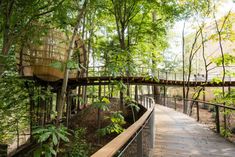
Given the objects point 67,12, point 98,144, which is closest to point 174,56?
point 98,144

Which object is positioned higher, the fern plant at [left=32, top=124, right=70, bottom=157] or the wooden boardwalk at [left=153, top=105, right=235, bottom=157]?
the fern plant at [left=32, top=124, right=70, bottom=157]

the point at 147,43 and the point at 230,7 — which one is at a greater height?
the point at 230,7

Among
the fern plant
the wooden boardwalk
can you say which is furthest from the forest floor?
the fern plant

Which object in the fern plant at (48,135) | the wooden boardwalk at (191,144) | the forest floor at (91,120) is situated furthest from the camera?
the forest floor at (91,120)

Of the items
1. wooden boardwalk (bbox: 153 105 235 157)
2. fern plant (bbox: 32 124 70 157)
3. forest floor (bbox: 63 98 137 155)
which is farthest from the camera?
forest floor (bbox: 63 98 137 155)

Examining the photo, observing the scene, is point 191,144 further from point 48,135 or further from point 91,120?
point 91,120

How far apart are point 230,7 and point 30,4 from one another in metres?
13.9

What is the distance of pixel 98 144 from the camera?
1078 cm

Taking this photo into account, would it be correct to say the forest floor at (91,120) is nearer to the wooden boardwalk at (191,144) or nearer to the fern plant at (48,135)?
the wooden boardwalk at (191,144)

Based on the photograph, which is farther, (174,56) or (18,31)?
(174,56)

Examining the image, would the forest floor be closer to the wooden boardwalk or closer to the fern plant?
the wooden boardwalk

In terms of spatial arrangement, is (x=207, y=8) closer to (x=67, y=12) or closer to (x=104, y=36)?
(x=104, y=36)

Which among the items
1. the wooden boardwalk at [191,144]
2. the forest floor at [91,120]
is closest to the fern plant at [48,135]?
the wooden boardwalk at [191,144]

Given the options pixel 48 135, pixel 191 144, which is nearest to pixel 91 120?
pixel 191 144
